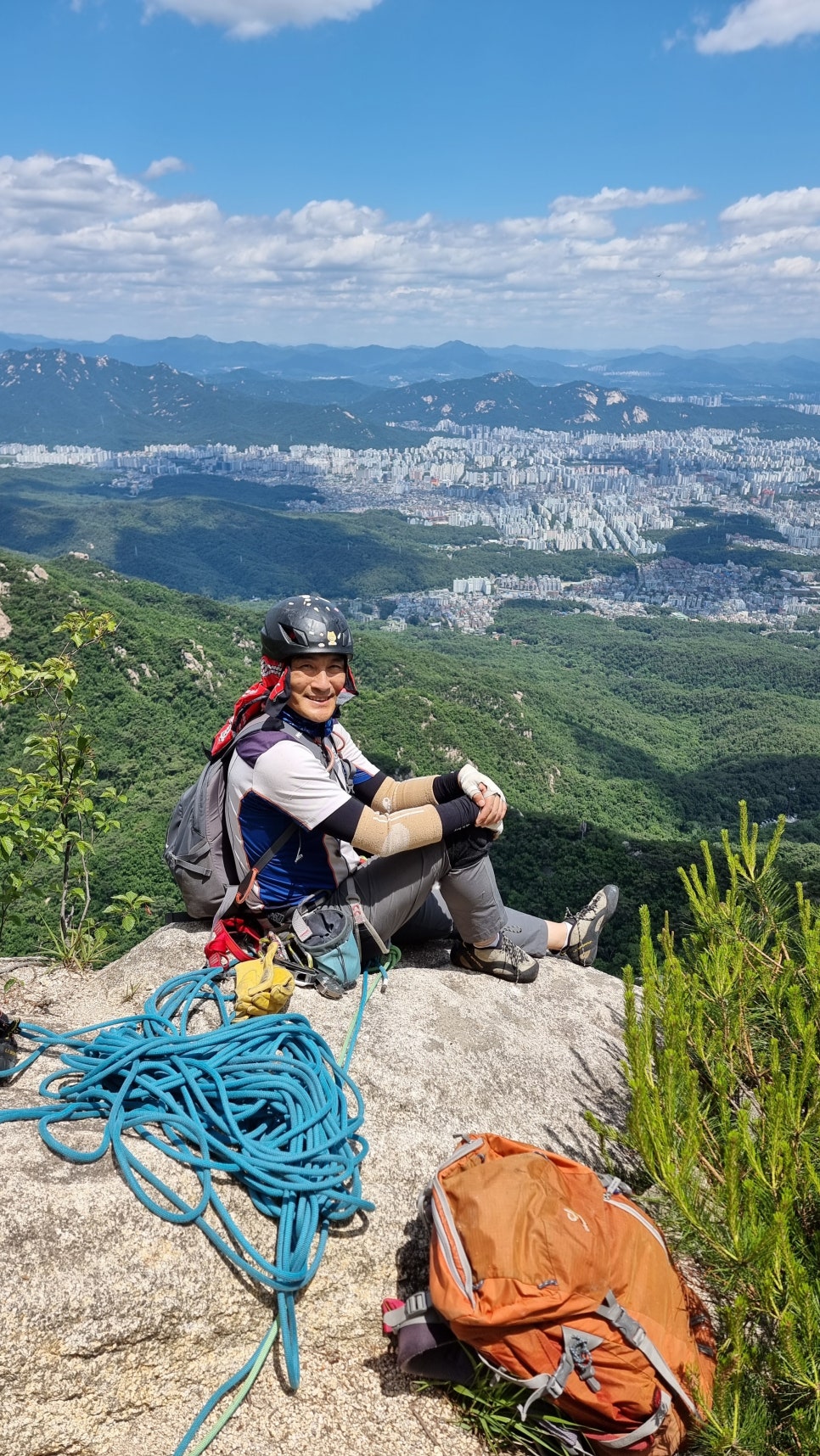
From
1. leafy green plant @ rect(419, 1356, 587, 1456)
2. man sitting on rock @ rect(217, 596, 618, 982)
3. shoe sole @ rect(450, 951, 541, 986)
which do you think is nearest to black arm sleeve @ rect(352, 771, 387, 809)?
man sitting on rock @ rect(217, 596, 618, 982)

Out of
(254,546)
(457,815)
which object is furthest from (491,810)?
(254,546)

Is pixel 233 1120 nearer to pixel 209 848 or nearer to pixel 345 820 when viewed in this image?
pixel 345 820

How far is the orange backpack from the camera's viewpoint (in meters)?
2.17

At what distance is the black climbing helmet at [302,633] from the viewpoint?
3.53 meters

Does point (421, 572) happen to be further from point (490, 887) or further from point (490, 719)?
point (490, 887)

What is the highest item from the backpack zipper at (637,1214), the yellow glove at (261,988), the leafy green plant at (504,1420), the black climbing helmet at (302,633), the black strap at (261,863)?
the black climbing helmet at (302,633)

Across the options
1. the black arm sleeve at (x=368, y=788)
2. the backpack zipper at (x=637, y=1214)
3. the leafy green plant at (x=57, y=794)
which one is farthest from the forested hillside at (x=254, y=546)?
the backpack zipper at (x=637, y=1214)

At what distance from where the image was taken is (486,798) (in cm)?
363

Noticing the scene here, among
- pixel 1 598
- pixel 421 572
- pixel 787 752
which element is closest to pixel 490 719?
pixel 787 752

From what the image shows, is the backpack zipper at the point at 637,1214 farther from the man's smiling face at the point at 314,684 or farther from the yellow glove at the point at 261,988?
the man's smiling face at the point at 314,684

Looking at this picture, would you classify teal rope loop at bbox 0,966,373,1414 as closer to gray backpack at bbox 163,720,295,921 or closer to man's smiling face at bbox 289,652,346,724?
gray backpack at bbox 163,720,295,921

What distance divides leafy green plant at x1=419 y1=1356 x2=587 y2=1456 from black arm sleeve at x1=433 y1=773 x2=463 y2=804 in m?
2.21

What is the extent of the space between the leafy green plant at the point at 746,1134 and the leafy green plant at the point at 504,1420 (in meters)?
0.40

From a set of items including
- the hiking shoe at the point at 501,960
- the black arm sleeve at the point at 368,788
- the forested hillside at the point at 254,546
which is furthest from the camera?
the forested hillside at the point at 254,546
